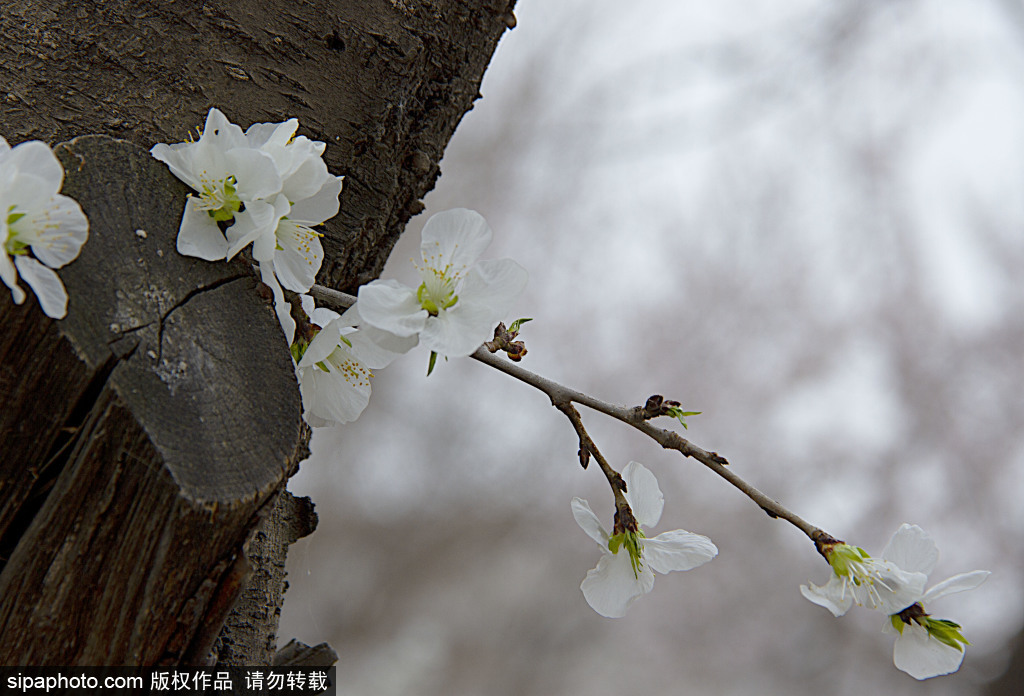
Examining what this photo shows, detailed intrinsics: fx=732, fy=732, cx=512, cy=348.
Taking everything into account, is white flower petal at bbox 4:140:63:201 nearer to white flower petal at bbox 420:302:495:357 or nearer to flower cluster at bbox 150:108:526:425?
flower cluster at bbox 150:108:526:425

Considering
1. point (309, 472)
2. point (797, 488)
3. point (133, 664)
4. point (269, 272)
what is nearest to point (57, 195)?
point (269, 272)

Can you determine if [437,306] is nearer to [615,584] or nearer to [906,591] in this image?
[615,584]

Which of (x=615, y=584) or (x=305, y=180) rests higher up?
(x=305, y=180)

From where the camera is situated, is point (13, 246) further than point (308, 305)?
No

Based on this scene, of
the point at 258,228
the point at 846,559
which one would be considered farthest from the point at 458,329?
the point at 846,559

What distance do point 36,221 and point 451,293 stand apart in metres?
0.21

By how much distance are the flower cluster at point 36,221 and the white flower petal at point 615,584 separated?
0.36 metres

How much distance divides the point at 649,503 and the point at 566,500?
1.70m

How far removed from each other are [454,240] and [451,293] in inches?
1.4

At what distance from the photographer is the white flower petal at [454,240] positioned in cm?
44

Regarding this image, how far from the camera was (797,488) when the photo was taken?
6.95 ft

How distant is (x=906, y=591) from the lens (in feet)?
1.55

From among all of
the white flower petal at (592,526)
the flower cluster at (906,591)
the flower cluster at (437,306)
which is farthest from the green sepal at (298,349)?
the flower cluster at (906,591)

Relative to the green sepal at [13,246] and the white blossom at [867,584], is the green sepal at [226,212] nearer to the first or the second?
the green sepal at [13,246]
